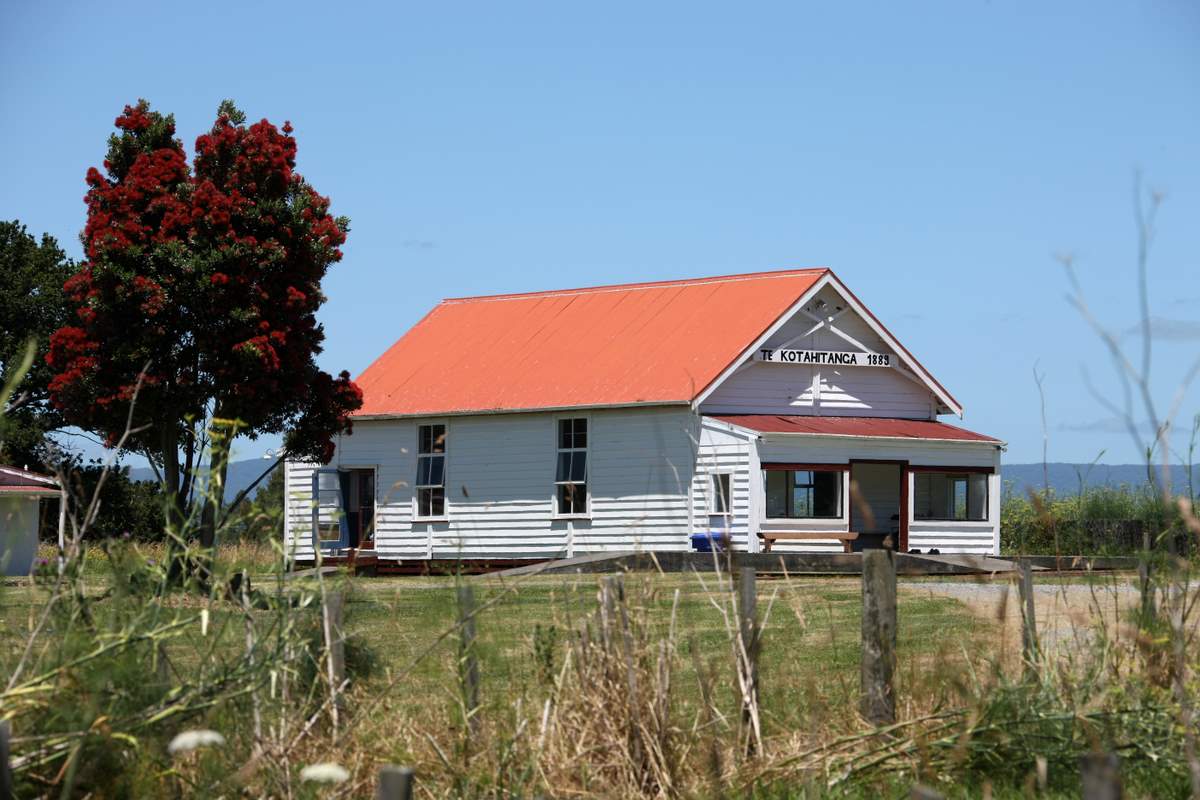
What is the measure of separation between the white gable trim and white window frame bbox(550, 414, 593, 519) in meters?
3.08

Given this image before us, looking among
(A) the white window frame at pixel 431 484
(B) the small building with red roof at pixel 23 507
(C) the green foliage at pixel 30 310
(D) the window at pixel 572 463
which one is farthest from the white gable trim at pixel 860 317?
(C) the green foliage at pixel 30 310

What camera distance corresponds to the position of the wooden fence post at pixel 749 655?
23.0 feet

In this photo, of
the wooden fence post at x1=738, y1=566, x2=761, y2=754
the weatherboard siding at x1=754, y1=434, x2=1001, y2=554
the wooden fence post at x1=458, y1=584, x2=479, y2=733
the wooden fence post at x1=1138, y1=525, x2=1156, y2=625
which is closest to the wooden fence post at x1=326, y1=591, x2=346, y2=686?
the wooden fence post at x1=458, y1=584, x2=479, y2=733

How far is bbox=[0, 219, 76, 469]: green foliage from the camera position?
43.1 meters

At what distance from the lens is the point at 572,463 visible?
3334 cm

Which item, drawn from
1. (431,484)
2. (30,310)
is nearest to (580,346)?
(431,484)

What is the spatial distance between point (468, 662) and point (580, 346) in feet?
92.5

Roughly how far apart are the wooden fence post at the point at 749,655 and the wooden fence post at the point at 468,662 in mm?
1202

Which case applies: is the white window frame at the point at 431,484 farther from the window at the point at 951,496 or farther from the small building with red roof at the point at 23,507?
the window at the point at 951,496

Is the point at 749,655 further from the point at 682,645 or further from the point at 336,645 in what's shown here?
the point at 682,645

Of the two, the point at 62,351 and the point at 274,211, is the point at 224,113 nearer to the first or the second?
the point at 274,211

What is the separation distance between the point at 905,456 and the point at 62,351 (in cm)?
1737

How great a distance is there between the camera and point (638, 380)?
32.3 m

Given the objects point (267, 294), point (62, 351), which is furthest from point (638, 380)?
point (62, 351)
